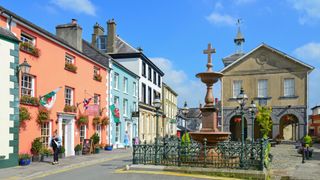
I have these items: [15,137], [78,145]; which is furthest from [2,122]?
[78,145]

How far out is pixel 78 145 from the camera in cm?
2364

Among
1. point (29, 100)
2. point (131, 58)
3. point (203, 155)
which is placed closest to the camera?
point (203, 155)

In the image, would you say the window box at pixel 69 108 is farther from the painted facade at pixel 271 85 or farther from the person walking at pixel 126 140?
the painted facade at pixel 271 85

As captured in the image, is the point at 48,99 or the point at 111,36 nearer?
the point at 48,99

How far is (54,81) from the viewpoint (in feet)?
70.1

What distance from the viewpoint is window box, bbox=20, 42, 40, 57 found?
18.0 metres

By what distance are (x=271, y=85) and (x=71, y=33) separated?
23209 mm

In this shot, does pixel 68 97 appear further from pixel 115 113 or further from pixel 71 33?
pixel 115 113

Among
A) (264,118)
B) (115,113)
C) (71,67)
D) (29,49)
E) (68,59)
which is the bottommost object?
(264,118)

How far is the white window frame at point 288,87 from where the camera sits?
3857cm

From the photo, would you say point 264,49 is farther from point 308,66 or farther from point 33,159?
point 33,159

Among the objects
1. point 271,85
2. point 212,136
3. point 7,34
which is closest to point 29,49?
point 7,34

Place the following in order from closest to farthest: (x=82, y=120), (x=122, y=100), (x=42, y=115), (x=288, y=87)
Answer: (x=42, y=115) → (x=82, y=120) → (x=122, y=100) → (x=288, y=87)

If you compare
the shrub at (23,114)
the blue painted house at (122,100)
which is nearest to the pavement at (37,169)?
the shrub at (23,114)
